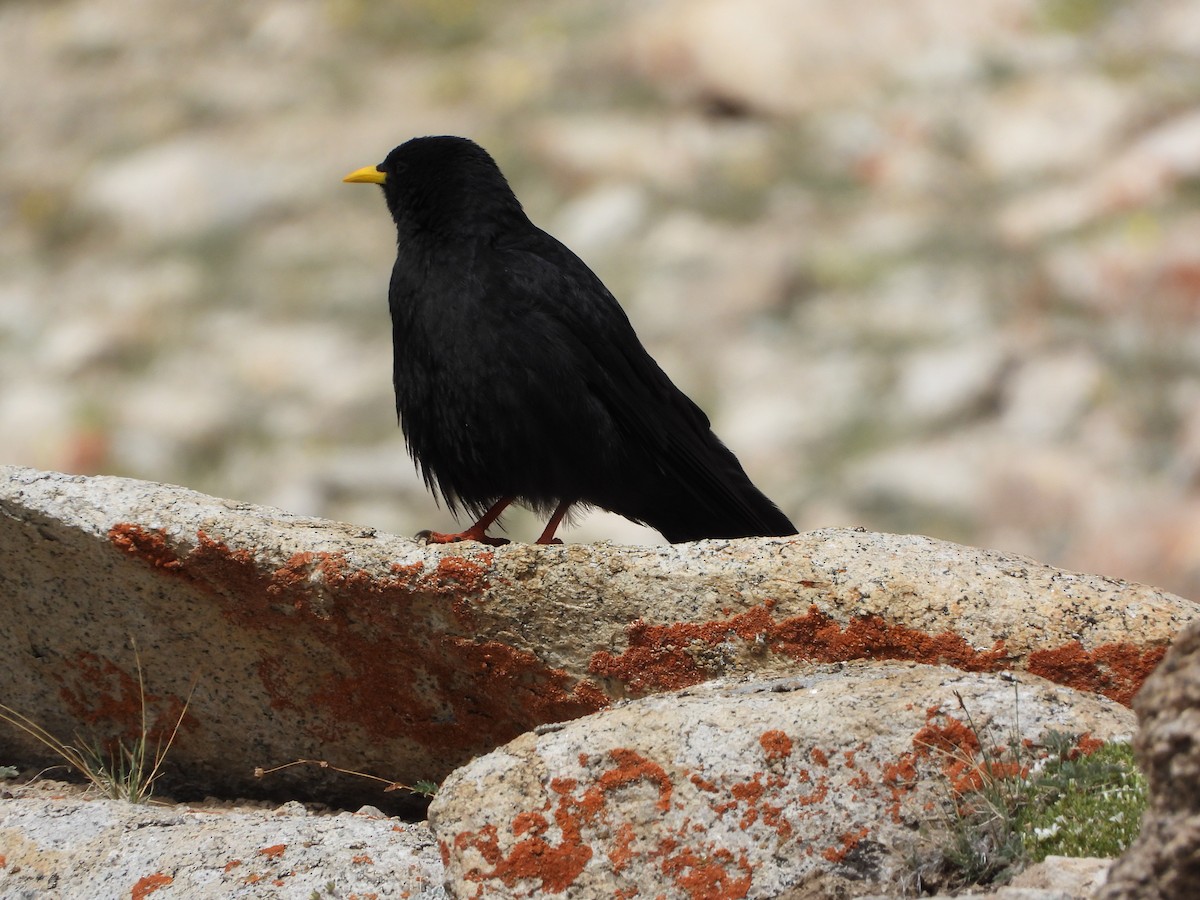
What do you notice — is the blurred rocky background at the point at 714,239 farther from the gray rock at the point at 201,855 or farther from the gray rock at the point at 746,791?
the gray rock at the point at 746,791

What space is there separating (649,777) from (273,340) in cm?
1584

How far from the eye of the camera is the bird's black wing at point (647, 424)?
23.4 feet

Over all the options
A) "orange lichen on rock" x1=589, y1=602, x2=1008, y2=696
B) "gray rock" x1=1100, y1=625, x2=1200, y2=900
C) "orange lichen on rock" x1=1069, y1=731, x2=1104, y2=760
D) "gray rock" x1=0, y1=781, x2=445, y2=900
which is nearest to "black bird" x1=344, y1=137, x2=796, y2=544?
"orange lichen on rock" x1=589, y1=602, x2=1008, y2=696

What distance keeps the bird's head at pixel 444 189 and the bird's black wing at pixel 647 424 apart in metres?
0.28

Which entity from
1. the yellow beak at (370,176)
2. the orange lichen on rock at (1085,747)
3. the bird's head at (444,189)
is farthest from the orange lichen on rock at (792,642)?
the yellow beak at (370,176)

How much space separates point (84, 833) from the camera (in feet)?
15.8

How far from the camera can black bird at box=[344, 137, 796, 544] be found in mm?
6906

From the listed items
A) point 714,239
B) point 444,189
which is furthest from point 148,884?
point 714,239

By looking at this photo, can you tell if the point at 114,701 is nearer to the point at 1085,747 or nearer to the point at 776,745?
the point at 776,745

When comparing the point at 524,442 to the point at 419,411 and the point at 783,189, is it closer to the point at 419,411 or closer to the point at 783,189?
the point at 419,411

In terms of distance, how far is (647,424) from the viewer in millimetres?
7164

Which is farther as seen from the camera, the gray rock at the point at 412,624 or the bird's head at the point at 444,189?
the bird's head at the point at 444,189

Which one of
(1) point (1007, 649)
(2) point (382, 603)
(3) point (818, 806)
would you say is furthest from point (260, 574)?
(1) point (1007, 649)

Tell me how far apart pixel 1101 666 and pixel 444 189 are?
411cm
